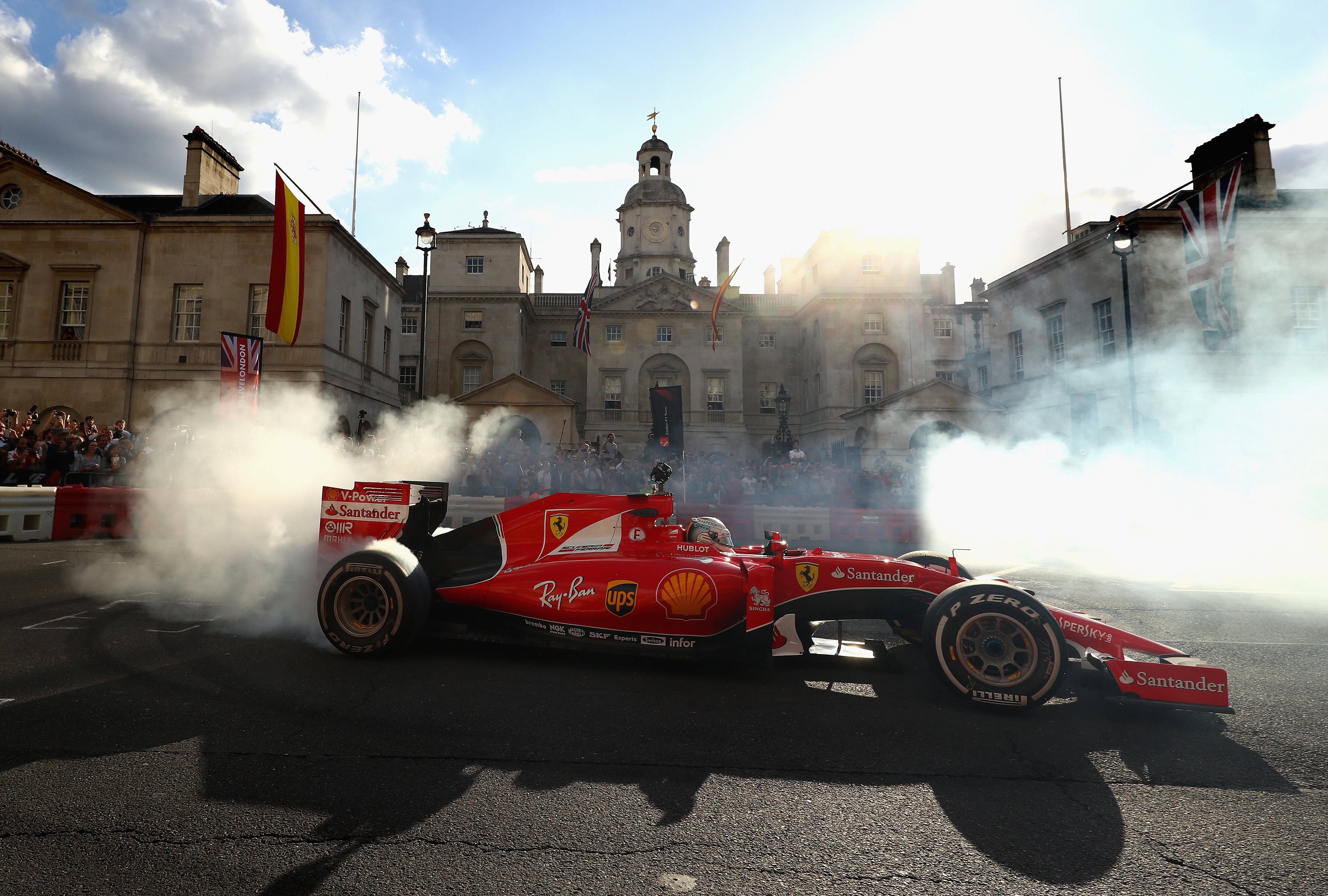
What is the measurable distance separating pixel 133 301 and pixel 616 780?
28054 millimetres

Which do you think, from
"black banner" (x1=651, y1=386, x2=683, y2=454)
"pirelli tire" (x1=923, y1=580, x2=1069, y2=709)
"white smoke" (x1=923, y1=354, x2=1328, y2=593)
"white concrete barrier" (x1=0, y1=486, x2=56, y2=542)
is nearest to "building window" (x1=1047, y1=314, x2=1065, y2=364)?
"white smoke" (x1=923, y1=354, x2=1328, y2=593)

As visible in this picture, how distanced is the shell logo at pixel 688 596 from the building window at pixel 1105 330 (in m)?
22.5

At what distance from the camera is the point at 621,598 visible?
16.5 ft

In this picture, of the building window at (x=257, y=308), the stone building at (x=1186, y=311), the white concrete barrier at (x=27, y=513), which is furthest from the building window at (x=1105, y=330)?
the building window at (x=257, y=308)

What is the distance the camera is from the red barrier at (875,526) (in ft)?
42.8

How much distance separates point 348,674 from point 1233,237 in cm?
2099

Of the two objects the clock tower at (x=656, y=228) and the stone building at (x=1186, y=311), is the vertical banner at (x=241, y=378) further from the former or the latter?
the clock tower at (x=656, y=228)

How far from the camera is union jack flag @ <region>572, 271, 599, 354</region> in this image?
2584cm

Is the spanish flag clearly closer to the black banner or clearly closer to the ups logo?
the black banner

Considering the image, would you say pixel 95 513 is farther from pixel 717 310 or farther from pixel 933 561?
pixel 717 310

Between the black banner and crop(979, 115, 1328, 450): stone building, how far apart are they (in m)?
13.7

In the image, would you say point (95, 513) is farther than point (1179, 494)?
No

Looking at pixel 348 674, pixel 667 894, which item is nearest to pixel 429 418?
pixel 348 674

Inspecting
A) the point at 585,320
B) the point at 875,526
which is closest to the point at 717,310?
the point at 585,320
